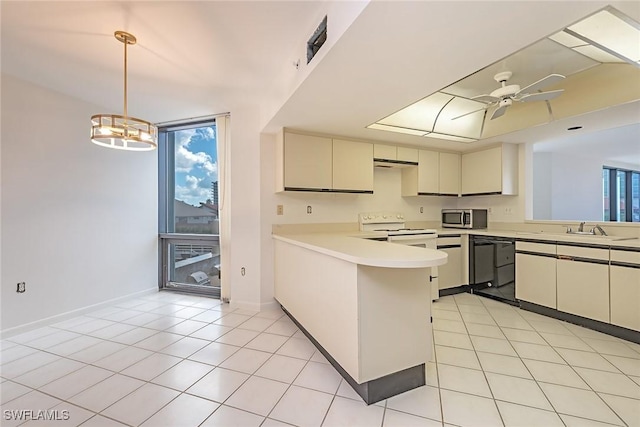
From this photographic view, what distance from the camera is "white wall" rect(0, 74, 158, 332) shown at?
2.72m

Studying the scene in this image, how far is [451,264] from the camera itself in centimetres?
377

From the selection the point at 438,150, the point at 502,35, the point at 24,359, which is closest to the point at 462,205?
the point at 438,150

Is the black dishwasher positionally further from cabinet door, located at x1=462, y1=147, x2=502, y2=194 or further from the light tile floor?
cabinet door, located at x1=462, y1=147, x2=502, y2=194

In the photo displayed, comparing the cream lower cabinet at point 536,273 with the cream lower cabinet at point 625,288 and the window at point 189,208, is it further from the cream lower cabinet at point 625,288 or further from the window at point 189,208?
the window at point 189,208

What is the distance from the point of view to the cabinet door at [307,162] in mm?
3168

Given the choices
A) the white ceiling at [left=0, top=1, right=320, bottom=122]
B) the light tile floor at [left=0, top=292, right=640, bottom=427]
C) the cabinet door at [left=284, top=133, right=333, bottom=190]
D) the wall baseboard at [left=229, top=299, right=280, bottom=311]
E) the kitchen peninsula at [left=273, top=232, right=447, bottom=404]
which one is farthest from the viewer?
the wall baseboard at [left=229, top=299, right=280, bottom=311]

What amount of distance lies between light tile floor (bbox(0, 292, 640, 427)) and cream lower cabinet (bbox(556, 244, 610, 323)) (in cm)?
21

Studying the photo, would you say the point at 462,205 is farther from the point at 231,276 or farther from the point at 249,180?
the point at 231,276

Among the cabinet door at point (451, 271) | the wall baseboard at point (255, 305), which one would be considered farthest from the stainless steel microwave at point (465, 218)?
the wall baseboard at point (255, 305)

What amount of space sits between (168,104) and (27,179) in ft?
5.41

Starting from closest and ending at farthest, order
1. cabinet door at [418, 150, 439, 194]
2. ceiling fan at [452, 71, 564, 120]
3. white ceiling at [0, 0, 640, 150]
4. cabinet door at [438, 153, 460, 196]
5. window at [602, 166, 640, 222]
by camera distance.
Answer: white ceiling at [0, 0, 640, 150], ceiling fan at [452, 71, 564, 120], cabinet door at [418, 150, 439, 194], cabinet door at [438, 153, 460, 196], window at [602, 166, 640, 222]

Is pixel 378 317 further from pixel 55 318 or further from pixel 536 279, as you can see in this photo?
pixel 55 318

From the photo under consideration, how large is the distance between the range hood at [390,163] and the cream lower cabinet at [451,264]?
44.9 inches

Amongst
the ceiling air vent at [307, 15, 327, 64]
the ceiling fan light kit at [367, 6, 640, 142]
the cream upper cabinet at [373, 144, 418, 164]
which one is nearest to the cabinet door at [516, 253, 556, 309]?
the ceiling fan light kit at [367, 6, 640, 142]
